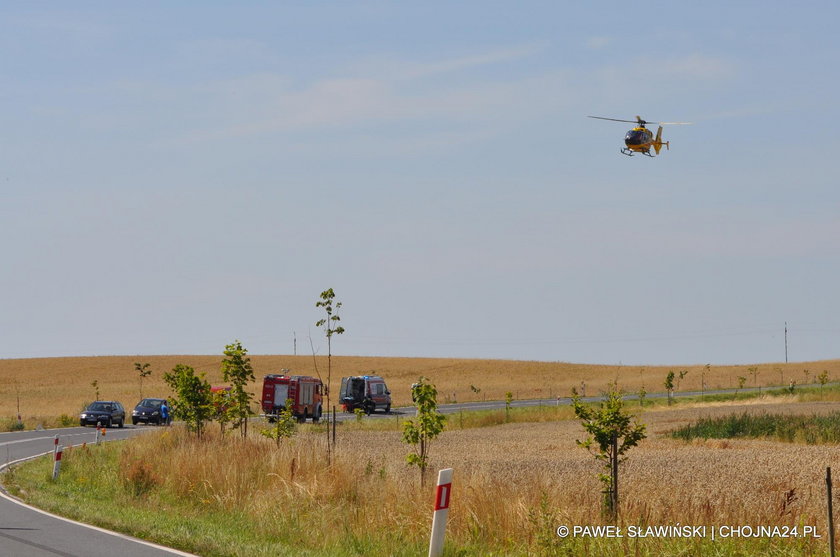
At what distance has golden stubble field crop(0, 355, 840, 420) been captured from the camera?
9331 cm

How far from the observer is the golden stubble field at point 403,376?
93312 mm

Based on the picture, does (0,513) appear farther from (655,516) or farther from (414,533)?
Result: (655,516)

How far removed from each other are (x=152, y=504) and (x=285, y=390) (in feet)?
117

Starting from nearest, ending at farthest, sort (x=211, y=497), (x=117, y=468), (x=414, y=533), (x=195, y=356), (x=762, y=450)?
1. (x=414, y=533)
2. (x=211, y=497)
3. (x=117, y=468)
4. (x=762, y=450)
5. (x=195, y=356)

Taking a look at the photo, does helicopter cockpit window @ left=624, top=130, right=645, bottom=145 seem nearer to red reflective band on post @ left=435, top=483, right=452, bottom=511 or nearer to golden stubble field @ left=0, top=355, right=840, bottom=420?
red reflective band on post @ left=435, top=483, right=452, bottom=511

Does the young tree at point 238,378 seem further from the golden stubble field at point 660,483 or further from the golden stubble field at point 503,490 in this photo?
the golden stubble field at point 660,483

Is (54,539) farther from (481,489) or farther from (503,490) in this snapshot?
(503,490)

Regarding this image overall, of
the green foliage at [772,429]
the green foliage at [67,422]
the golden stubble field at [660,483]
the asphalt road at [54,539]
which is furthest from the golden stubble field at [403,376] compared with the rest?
the asphalt road at [54,539]

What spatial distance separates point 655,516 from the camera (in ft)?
43.7

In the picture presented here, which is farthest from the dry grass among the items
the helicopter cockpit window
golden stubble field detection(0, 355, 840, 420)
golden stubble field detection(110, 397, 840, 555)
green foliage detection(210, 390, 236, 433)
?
golden stubble field detection(0, 355, 840, 420)

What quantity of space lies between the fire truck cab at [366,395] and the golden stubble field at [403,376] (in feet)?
55.4

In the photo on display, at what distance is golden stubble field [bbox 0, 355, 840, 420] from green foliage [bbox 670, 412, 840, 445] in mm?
44847

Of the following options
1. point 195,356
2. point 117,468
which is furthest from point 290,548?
point 195,356

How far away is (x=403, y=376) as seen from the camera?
122 m
